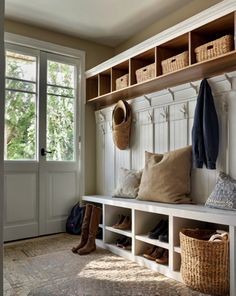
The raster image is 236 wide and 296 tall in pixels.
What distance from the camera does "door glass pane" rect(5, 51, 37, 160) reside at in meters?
3.30

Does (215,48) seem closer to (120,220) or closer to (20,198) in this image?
(120,220)

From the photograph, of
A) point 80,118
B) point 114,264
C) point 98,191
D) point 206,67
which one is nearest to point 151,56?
point 206,67

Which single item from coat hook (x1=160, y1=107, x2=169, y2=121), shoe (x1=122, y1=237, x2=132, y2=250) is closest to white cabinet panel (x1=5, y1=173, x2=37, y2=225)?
shoe (x1=122, y1=237, x2=132, y2=250)

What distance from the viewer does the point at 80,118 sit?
3848mm

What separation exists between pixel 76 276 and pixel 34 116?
1971 mm

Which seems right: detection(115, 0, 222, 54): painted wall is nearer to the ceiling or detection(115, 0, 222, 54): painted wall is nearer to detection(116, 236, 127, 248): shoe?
the ceiling

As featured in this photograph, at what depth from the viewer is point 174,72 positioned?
102 inches

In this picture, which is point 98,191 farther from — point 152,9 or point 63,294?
Result: point 152,9

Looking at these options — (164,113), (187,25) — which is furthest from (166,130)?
(187,25)

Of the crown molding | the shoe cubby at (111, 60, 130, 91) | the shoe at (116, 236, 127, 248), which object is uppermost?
the crown molding

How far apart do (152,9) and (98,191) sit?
Answer: 7.65 ft

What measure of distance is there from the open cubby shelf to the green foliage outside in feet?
1.26

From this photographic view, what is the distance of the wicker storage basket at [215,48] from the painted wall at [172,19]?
796 mm

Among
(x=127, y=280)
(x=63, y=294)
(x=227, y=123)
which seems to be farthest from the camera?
(x=227, y=123)
